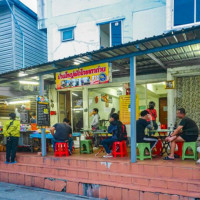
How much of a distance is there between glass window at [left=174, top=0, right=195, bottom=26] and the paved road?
7994mm

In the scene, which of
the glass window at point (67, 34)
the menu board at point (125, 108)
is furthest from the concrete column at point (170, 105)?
the glass window at point (67, 34)

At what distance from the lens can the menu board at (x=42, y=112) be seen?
787 centimetres

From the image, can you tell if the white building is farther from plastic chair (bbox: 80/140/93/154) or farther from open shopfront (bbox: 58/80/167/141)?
plastic chair (bbox: 80/140/93/154)

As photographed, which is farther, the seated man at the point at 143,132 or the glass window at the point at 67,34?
the glass window at the point at 67,34

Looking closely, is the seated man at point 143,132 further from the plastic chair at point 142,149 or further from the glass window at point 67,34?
the glass window at point 67,34

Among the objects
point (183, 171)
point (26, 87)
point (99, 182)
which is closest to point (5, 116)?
point (26, 87)

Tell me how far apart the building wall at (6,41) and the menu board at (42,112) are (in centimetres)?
625

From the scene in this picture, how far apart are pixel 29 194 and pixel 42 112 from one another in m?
2.79

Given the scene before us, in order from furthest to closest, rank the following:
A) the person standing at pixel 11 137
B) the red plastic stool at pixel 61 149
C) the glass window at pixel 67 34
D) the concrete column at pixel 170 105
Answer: the glass window at pixel 67 34
the concrete column at pixel 170 105
the person standing at pixel 11 137
the red plastic stool at pixel 61 149

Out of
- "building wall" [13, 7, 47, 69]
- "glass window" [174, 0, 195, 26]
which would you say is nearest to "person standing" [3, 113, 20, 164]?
"building wall" [13, 7, 47, 69]

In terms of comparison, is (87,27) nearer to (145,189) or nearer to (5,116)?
(5,116)

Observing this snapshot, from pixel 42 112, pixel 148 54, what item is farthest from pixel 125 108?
pixel 148 54

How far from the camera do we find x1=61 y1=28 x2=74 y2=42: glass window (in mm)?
12734

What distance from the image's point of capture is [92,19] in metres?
12.0
